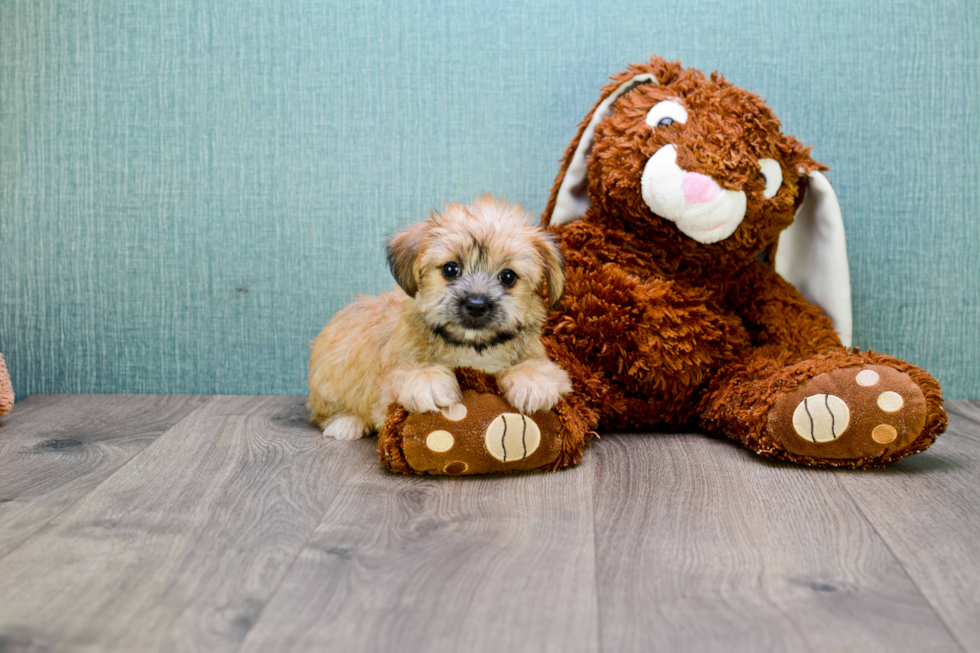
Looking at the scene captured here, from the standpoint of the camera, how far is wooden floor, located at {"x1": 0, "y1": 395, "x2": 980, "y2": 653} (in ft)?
2.73

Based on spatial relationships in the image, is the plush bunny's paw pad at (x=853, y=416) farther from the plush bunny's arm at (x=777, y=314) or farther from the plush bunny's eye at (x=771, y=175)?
the plush bunny's eye at (x=771, y=175)

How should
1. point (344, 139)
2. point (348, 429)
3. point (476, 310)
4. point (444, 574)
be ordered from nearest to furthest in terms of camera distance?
point (444, 574)
point (476, 310)
point (348, 429)
point (344, 139)

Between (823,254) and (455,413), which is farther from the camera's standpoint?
(823,254)

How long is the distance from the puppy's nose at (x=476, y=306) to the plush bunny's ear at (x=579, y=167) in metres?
0.51

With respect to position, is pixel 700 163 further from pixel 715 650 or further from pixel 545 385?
pixel 715 650

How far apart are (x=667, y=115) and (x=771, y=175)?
0.24 m

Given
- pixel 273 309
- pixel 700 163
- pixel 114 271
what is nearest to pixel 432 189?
pixel 273 309

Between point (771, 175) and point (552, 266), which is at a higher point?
point (771, 175)

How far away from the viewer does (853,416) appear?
1329mm

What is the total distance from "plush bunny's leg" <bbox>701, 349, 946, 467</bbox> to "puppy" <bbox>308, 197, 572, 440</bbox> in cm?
38

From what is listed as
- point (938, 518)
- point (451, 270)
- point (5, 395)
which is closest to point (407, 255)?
point (451, 270)

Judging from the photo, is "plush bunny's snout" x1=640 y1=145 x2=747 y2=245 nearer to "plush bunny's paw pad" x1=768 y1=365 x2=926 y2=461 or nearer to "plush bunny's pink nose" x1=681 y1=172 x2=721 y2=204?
"plush bunny's pink nose" x1=681 y1=172 x2=721 y2=204

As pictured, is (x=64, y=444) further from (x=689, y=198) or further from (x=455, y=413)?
(x=689, y=198)

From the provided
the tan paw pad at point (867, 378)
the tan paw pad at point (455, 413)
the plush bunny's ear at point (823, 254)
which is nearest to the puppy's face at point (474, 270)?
the tan paw pad at point (455, 413)
